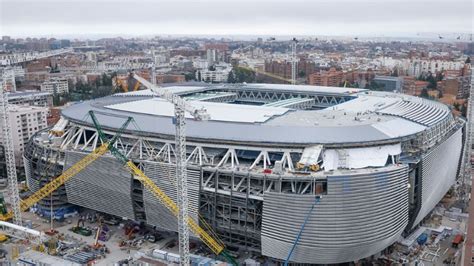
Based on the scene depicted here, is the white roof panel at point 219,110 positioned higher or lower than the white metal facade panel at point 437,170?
higher

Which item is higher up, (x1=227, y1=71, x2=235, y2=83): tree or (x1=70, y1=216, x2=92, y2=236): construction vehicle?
(x1=227, y1=71, x2=235, y2=83): tree

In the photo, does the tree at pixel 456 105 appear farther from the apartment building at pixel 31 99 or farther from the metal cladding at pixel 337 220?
the apartment building at pixel 31 99

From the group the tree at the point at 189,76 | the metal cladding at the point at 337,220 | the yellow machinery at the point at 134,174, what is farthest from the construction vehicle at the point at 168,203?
the tree at the point at 189,76

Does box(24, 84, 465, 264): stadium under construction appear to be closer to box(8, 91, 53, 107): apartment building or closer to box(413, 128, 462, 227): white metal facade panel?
box(413, 128, 462, 227): white metal facade panel

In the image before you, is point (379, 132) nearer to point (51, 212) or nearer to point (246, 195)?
point (246, 195)

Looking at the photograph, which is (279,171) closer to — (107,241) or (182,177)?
(182,177)

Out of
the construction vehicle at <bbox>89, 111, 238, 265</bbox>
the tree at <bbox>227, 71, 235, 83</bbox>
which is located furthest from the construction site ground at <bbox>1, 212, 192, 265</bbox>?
the tree at <bbox>227, 71, 235, 83</bbox>
